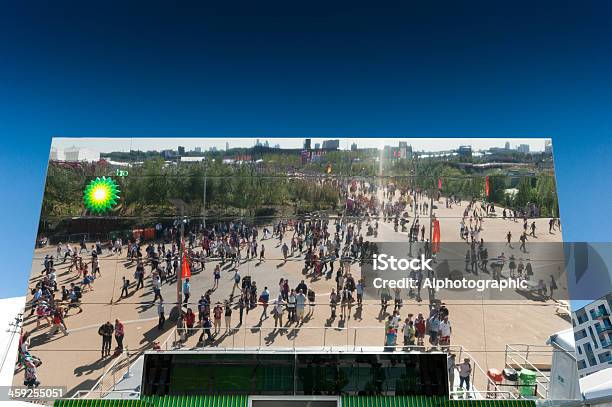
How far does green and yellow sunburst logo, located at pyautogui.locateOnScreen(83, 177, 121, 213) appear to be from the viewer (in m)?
15.5

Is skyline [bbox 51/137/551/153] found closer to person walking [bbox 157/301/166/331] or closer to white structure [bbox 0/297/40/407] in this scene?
person walking [bbox 157/301/166/331]

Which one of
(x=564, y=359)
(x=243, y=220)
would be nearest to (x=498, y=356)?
(x=564, y=359)

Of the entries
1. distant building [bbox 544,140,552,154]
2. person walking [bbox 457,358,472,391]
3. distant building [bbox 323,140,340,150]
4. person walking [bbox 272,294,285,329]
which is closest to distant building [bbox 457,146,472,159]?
distant building [bbox 544,140,552,154]

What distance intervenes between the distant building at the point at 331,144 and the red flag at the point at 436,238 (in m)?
4.05

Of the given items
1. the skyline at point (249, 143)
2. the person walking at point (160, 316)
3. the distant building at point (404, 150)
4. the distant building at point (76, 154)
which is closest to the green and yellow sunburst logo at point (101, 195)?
the distant building at point (76, 154)

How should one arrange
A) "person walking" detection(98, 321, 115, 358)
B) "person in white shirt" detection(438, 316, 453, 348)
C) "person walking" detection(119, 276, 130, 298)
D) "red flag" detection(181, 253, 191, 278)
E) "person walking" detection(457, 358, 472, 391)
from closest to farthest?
1. "person walking" detection(457, 358, 472, 391)
2. "person walking" detection(98, 321, 115, 358)
3. "person in white shirt" detection(438, 316, 453, 348)
4. "person walking" detection(119, 276, 130, 298)
5. "red flag" detection(181, 253, 191, 278)

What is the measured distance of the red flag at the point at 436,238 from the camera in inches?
602

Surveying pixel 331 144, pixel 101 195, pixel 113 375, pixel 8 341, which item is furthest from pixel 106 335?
pixel 331 144

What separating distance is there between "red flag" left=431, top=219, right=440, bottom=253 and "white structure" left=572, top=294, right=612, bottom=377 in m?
27.1

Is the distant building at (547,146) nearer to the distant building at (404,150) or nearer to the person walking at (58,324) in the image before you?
the distant building at (404,150)

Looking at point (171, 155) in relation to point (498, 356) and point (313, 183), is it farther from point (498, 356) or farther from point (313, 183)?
point (498, 356)

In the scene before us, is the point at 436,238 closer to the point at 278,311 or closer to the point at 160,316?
the point at 278,311

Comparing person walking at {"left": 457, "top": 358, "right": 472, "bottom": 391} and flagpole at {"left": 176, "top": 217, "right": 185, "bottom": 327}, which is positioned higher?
flagpole at {"left": 176, "top": 217, "right": 185, "bottom": 327}

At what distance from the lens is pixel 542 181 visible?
1537cm
